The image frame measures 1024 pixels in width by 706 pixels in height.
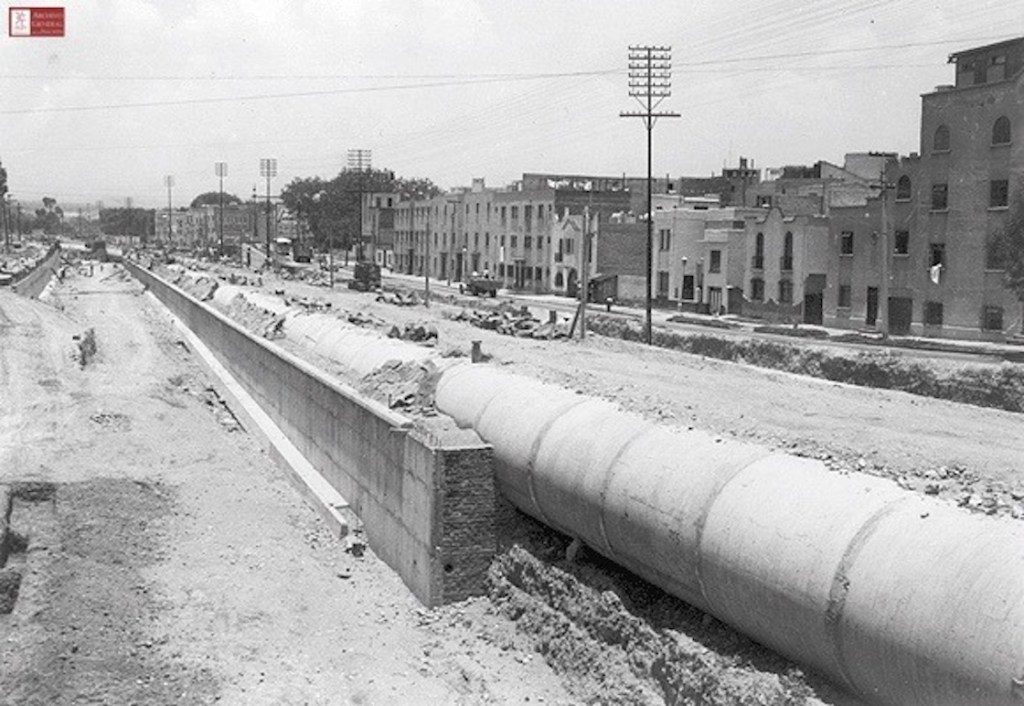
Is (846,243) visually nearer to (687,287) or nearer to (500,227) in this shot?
(687,287)

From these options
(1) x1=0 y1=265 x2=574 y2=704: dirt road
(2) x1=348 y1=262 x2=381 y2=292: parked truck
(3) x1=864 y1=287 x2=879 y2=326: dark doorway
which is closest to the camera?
(1) x1=0 y1=265 x2=574 y2=704: dirt road

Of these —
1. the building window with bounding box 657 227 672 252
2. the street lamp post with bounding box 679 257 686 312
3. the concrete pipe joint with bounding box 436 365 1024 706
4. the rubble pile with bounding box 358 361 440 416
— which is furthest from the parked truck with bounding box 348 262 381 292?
the concrete pipe joint with bounding box 436 365 1024 706

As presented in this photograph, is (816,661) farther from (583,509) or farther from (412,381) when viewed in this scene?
(412,381)

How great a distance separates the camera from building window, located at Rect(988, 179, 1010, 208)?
4403 cm

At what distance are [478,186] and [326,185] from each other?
73008 millimetres

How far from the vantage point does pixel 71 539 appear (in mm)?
16562

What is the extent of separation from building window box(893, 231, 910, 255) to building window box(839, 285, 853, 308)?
12.7 ft

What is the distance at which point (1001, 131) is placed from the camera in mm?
44031

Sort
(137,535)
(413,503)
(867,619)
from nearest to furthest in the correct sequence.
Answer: (867,619) → (413,503) → (137,535)

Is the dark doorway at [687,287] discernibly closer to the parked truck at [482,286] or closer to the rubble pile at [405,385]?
the parked truck at [482,286]

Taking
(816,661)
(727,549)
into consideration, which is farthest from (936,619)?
(727,549)

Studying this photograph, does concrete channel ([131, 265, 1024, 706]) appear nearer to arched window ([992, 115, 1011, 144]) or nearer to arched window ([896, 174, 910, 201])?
arched window ([992, 115, 1011, 144])

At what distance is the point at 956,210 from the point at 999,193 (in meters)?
2.11

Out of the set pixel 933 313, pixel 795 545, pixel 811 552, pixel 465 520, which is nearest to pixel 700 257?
pixel 933 313
